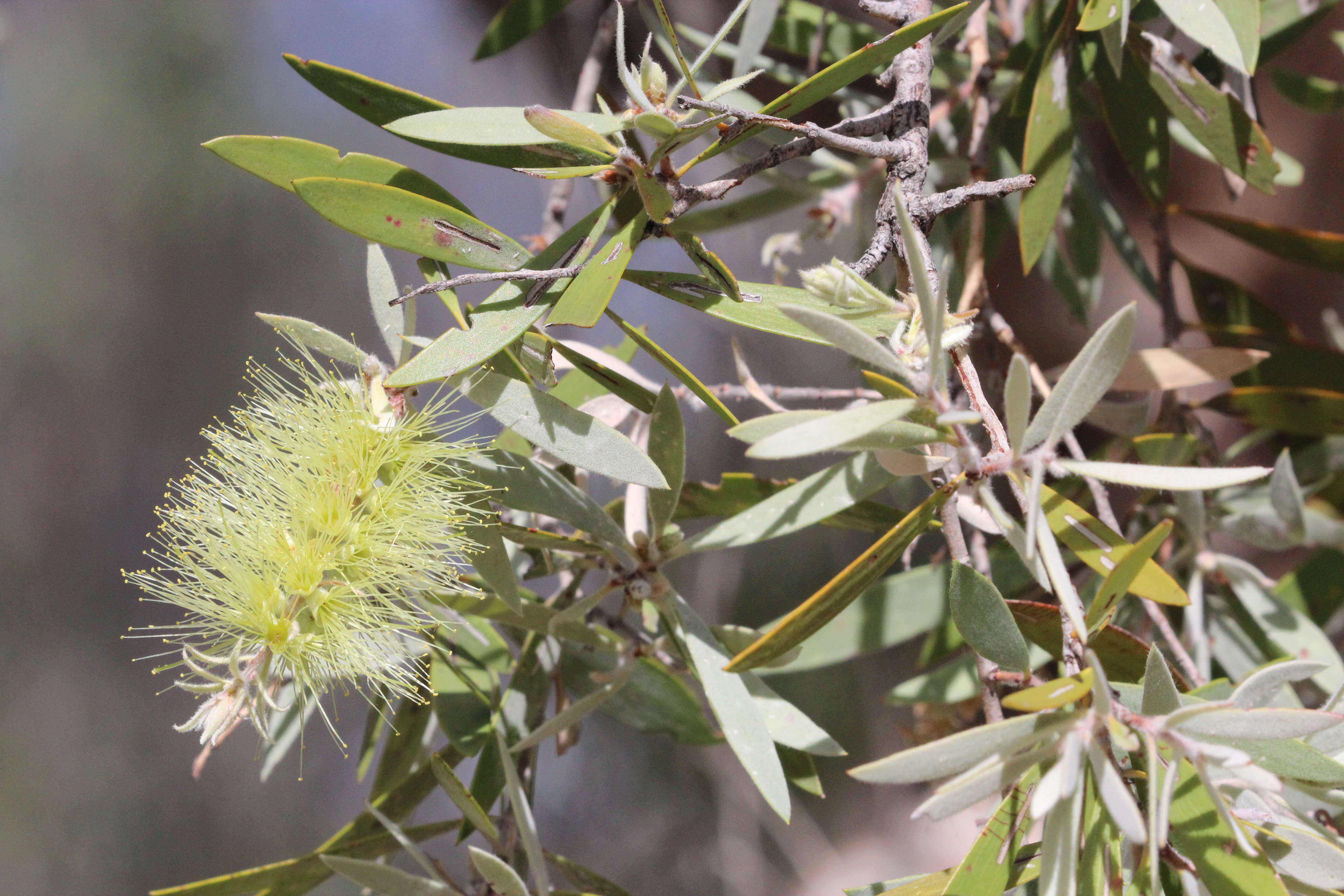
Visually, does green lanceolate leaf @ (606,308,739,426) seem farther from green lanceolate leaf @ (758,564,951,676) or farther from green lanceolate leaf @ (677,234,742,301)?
green lanceolate leaf @ (758,564,951,676)

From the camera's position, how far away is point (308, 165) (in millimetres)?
318

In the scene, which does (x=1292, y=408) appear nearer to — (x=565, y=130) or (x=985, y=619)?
(x=985, y=619)

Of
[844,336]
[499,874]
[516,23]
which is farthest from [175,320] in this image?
[844,336]

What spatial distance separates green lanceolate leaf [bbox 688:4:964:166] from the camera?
29 cm

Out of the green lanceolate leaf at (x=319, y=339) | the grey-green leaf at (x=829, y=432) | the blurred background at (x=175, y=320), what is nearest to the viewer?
the grey-green leaf at (x=829, y=432)

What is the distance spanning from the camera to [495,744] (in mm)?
455

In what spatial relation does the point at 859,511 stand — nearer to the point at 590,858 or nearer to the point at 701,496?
the point at 701,496

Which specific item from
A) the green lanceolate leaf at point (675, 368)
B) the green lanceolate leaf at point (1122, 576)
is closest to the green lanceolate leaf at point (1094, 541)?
the green lanceolate leaf at point (1122, 576)

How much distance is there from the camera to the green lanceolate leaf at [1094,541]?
305 mm

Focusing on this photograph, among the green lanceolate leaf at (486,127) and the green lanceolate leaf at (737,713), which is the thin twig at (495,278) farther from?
the green lanceolate leaf at (737,713)

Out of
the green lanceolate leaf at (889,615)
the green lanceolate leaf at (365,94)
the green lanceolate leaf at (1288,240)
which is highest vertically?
the green lanceolate leaf at (365,94)

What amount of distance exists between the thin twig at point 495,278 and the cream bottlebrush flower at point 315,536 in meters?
0.06

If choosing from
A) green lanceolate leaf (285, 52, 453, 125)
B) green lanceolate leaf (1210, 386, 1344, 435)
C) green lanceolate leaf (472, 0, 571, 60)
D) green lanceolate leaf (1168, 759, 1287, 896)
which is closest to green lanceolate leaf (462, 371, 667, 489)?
green lanceolate leaf (285, 52, 453, 125)

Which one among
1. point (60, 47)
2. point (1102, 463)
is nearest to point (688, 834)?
point (1102, 463)
